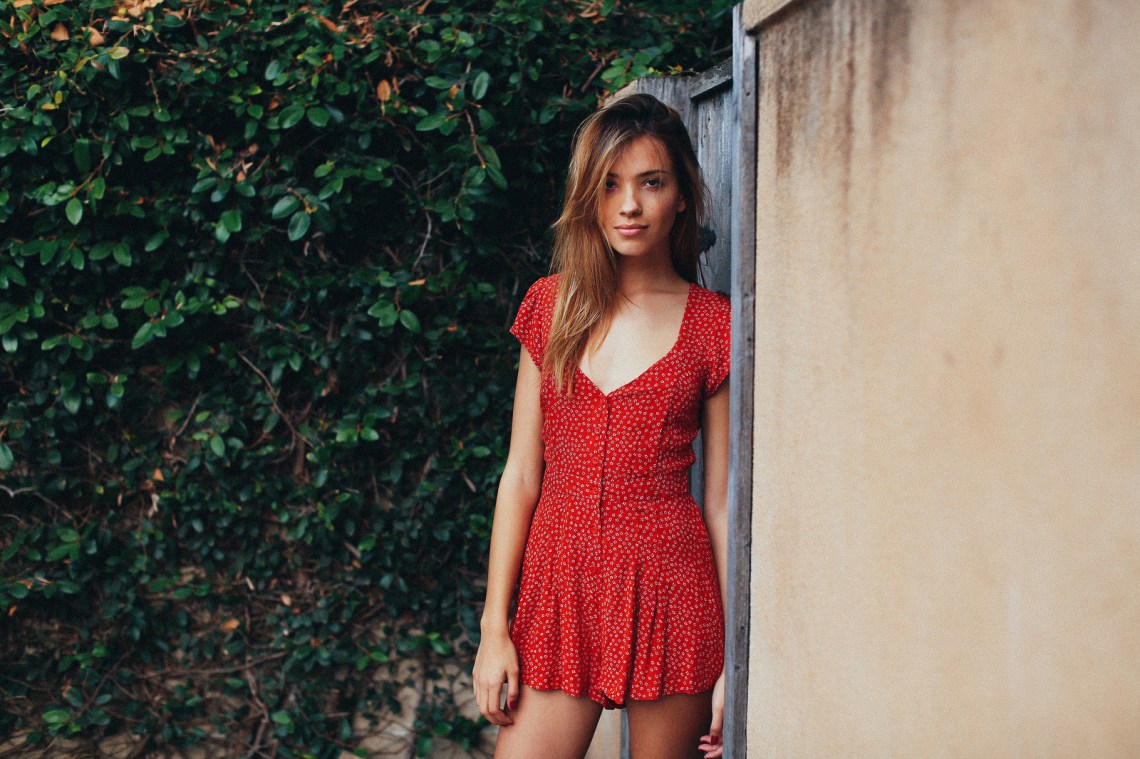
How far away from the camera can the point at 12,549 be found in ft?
8.56

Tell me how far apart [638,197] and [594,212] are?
0.33 feet

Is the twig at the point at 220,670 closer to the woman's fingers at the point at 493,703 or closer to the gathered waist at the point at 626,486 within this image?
the woman's fingers at the point at 493,703

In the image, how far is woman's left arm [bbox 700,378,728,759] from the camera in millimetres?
1755

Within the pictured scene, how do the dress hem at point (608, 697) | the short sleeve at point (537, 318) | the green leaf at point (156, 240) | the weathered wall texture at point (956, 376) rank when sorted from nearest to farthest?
the weathered wall texture at point (956, 376) < the dress hem at point (608, 697) < the short sleeve at point (537, 318) < the green leaf at point (156, 240)

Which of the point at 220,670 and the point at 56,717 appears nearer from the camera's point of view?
the point at 56,717

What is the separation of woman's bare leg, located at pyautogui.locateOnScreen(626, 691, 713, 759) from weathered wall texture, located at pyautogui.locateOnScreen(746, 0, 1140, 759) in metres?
0.27

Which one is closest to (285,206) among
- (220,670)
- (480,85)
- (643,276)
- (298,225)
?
(298,225)

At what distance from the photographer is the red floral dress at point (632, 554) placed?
1685 millimetres

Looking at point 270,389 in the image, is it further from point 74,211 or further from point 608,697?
point 608,697

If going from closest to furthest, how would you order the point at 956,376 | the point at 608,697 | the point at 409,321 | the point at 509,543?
the point at 956,376, the point at 608,697, the point at 509,543, the point at 409,321

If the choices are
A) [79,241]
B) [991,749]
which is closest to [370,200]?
[79,241]

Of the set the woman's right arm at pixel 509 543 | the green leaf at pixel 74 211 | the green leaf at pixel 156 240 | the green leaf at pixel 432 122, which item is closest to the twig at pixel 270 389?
the green leaf at pixel 156 240

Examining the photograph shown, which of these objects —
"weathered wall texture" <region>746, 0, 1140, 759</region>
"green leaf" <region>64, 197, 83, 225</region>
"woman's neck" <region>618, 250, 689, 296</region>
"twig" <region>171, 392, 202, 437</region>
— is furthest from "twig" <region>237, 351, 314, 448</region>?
"weathered wall texture" <region>746, 0, 1140, 759</region>

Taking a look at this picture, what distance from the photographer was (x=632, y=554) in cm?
169
